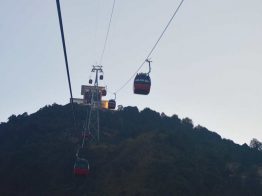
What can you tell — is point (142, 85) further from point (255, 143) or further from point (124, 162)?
point (255, 143)

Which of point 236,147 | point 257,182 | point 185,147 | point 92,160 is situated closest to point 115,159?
point 92,160

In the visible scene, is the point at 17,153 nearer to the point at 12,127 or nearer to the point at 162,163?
the point at 12,127

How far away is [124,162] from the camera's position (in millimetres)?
54250

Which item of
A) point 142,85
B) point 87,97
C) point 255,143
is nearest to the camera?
point 142,85

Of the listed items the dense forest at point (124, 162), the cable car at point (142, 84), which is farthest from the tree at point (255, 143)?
the cable car at point (142, 84)

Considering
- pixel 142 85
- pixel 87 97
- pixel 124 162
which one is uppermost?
pixel 87 97

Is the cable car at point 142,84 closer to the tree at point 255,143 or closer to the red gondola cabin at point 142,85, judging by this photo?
the red gondola cabin at point 142,85

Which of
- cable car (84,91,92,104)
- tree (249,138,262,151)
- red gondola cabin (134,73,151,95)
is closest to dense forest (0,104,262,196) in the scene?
cable car (84,91,92,104)

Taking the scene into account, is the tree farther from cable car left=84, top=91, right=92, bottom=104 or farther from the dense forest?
cable car left=84, top=91, right=92, bottom=104

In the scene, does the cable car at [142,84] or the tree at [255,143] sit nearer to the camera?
the cable car at [142,84]

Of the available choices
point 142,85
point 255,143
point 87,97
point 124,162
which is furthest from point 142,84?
point 255,143

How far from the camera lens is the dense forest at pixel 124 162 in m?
49.1

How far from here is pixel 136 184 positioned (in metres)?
48.1

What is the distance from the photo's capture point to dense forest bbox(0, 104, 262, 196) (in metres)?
49.1
